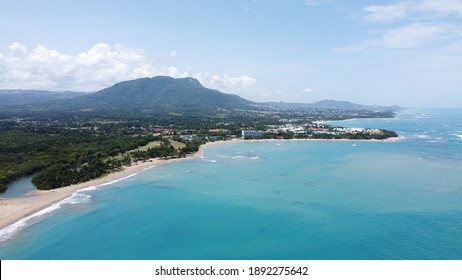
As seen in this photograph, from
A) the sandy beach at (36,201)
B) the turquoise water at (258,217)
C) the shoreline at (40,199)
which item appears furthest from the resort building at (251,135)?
the sandy beach at (36,201)

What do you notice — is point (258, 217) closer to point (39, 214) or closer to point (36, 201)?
point (39, 214)

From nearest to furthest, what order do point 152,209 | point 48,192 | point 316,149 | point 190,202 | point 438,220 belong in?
point 438,220 < point 152,209 < point 190,202 < point 48,192 < point 316,149

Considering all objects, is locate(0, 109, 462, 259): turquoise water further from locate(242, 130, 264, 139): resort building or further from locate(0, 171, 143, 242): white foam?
locate(242, 130, 264, 139): resort building

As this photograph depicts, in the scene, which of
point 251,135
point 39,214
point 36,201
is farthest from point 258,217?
point 251,135

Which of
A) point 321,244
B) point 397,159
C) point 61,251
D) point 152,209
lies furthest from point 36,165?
point 397,159

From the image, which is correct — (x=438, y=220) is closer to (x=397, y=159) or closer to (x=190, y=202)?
(x=190, y=202)

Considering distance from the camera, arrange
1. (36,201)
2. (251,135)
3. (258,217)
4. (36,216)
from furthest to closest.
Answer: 1. (251,135)
2. (36,201)
3. (36,216)
4. (258,217)

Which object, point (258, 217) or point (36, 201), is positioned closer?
point (258, 217)

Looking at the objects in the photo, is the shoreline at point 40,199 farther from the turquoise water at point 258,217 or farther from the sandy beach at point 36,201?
the turquoise water at point 258,217
